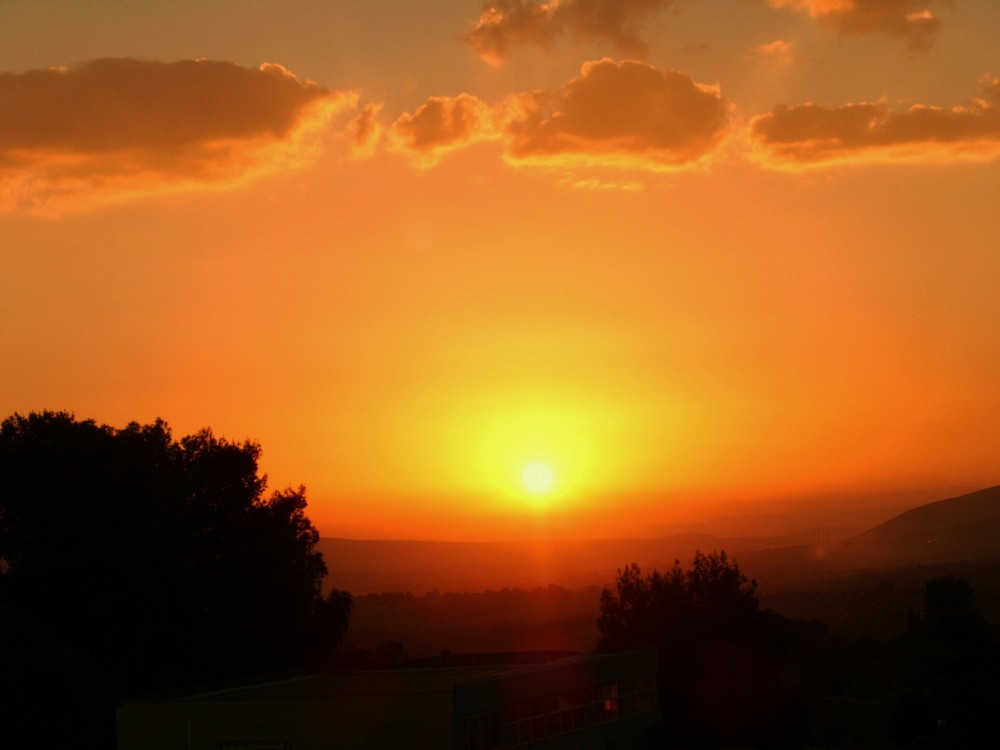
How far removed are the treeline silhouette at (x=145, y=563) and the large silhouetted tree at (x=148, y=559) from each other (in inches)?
2.0

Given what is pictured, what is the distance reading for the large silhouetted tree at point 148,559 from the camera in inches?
1858

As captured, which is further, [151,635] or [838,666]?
[838,666]

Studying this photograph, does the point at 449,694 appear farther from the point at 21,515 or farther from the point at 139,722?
the point at 21,515

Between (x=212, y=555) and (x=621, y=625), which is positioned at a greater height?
(x=212, y=555)

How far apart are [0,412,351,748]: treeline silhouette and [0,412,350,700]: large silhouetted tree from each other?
0.05 meters

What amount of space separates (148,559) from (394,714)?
20.2 m

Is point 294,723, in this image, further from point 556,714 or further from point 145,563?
point 145,563

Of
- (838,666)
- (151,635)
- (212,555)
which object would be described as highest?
(212,555)

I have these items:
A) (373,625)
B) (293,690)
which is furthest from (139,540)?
(373,625)

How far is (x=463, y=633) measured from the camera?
11819 centimetres

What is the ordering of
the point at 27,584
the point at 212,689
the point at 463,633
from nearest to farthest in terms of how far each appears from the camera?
the point at 212,689 → the point at 27,584 → the point at 463,633

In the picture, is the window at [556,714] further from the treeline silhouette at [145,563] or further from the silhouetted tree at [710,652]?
the treeline silhouette at [145,563]

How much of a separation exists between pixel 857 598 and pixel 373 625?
52.7 m

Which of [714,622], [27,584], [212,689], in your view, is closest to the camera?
[212,689]
